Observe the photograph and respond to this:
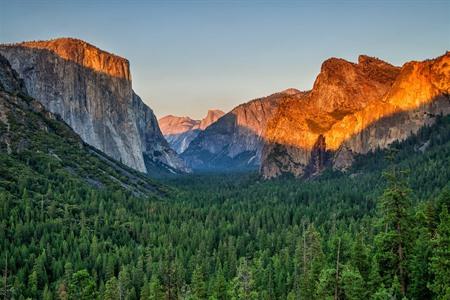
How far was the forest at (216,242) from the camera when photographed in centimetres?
4581

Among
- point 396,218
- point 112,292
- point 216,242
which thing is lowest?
point 216,242

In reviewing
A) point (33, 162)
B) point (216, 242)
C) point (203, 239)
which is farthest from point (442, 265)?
point (33, 162)

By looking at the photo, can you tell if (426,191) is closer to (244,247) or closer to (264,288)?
(244,247)

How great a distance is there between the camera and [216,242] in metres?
134

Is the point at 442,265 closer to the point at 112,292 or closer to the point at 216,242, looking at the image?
the point at 112,292

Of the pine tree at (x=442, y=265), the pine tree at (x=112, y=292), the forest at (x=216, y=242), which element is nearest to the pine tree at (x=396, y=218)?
the forest at (x=216, y=242)

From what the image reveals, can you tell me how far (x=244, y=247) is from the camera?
12888 cm

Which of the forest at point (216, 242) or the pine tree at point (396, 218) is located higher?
the pine tree at point (396, 218)

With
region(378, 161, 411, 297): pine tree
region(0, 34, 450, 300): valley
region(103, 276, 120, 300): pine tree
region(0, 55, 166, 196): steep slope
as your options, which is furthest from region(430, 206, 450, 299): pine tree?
region(0, 55, 166, 196): steep slope

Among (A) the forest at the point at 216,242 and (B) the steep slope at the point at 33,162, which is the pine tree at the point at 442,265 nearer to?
(A) the forest at the point at 216,242

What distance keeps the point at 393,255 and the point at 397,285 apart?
111 inches

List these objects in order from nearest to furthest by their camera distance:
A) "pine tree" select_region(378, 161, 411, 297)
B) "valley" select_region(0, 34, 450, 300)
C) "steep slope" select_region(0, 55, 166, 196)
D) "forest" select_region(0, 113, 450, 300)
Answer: "pine tree" select_region(378, 161, 411, 297) < "forest" select_region(0, 113, 450, 300) < "valley" select_region(0, 34, 450, 300) < "steep slope" select_region(0, 55, 166, 196)

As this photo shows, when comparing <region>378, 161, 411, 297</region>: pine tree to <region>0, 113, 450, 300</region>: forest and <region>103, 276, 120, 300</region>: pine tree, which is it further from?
<region>103, 276, 120, 300</region>: pine tree

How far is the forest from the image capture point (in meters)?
45.8
